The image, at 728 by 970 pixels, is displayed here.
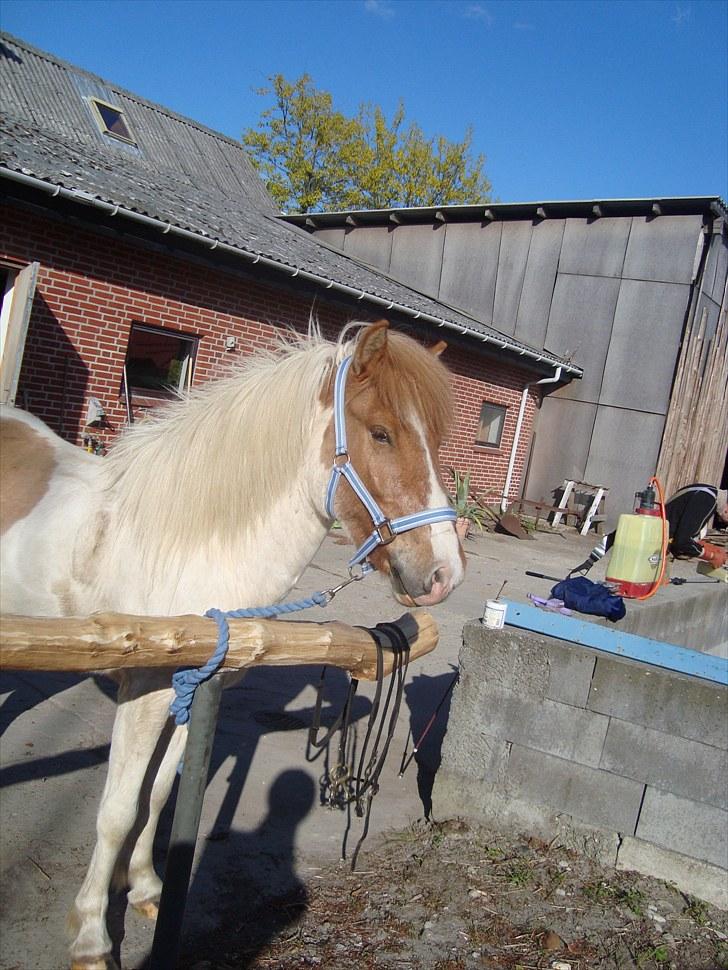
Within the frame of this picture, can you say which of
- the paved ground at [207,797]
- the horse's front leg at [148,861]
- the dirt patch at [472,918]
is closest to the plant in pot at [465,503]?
the paved ground at [207,797]

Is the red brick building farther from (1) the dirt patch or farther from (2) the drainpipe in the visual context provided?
(1) the dirt patch

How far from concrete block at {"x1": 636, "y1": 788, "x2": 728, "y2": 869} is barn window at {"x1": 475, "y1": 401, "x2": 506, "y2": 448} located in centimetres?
1145

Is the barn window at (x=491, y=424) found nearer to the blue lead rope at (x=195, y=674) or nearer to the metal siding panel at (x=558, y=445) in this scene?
the metal siding panel at (x=558, y=445)

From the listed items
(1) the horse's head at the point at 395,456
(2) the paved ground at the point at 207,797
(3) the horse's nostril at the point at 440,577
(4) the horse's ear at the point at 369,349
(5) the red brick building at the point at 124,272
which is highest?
(5) the red brick building at the point at 124,272

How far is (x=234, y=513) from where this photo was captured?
2273 mm

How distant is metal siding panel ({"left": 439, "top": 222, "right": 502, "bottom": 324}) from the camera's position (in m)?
17.2

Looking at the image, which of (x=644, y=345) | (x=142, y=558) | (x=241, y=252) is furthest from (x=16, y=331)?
(x=644, y=345)

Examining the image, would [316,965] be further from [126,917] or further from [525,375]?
[525,375]

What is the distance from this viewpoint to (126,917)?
2654 millimetres

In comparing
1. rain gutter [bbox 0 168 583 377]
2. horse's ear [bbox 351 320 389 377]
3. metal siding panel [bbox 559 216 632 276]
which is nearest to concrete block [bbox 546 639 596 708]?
horse's ear [bbox 351 320 389 377]

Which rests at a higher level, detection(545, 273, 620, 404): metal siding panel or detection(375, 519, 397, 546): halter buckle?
detection(545, 273, 620, 404): metal siding panel

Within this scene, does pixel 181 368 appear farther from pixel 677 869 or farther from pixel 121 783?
pixel 677 869

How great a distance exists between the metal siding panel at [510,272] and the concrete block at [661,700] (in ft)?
46.5

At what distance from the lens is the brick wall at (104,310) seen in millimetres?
7504
